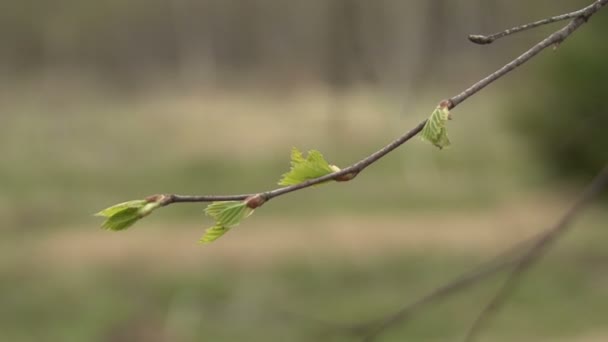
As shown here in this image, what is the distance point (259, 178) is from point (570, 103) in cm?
539

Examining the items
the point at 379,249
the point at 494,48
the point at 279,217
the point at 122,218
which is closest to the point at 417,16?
the point at 494,48

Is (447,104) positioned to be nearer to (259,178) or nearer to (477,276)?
(477,276)

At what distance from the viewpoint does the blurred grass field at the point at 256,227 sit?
32.3 ft

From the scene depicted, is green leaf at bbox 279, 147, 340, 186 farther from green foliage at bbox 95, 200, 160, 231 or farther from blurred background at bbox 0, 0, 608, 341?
blurred background at bbox 0, 0, 608, 341

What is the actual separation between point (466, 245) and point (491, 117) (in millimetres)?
3868

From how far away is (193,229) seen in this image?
13.9 metres

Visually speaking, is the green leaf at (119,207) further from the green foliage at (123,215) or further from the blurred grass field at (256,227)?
the blurred grass field at (256,227)

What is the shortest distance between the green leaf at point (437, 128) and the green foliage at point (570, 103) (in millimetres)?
11045

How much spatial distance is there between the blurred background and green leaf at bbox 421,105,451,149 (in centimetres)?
218

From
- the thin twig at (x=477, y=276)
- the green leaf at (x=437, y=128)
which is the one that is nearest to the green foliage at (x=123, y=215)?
the green leaf at (x=437, y=128)

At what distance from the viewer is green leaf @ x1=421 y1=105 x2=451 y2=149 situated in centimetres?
97

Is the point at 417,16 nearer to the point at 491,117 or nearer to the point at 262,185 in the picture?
the point at 262,185

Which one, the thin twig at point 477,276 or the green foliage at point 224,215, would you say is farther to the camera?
the thin twig at point 477,276

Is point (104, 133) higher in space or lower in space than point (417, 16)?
lower
